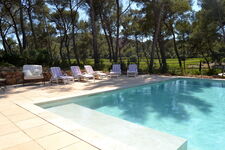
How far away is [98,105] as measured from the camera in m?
5.46

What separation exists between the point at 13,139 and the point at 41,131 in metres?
0.41

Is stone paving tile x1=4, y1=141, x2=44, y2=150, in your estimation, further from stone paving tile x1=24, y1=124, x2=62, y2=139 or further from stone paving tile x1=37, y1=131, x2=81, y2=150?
stone paving tile x1=24, y1=124, x2=62, y2=139

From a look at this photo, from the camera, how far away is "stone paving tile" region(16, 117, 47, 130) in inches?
121

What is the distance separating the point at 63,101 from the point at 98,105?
1.10m

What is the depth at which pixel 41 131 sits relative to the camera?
2844 mm

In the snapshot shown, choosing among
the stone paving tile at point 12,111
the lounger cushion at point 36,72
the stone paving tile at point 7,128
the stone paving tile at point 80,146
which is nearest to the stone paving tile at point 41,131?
the stone paving tile at point 7,128

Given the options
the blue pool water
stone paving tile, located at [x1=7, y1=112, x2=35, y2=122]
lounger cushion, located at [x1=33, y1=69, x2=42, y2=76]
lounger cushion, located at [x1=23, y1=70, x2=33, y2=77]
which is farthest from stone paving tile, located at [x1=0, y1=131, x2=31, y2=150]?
lounger cushion, located at [x1=33, y1=69, x2=42, y2=76]

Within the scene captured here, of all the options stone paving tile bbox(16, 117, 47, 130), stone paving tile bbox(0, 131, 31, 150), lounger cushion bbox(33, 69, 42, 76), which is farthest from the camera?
lounger cushion bbox(33, 69, 42, 76)

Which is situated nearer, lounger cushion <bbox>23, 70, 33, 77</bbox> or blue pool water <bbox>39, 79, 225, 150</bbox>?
blue pool water <bbox>39, 79, 225, 150</bbox>

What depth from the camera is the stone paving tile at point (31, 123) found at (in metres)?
3.07

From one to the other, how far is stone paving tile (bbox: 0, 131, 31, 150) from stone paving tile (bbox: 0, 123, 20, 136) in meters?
0.15

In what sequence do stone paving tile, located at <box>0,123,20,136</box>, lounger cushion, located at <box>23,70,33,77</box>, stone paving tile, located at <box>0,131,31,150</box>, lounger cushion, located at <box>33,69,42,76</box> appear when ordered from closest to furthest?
stone paving tile, located at <box>0,131,31,150</box>, stone paving tile, located at <box>0,123,20,136</box>, lounger cushion, located at <box>23,70,33,77</box>, lounger cushion, located at <box>33,69,42,76</box>

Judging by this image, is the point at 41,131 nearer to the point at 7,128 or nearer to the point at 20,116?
the point at 7,128

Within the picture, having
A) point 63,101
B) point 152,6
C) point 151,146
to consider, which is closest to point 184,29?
point 152,6
